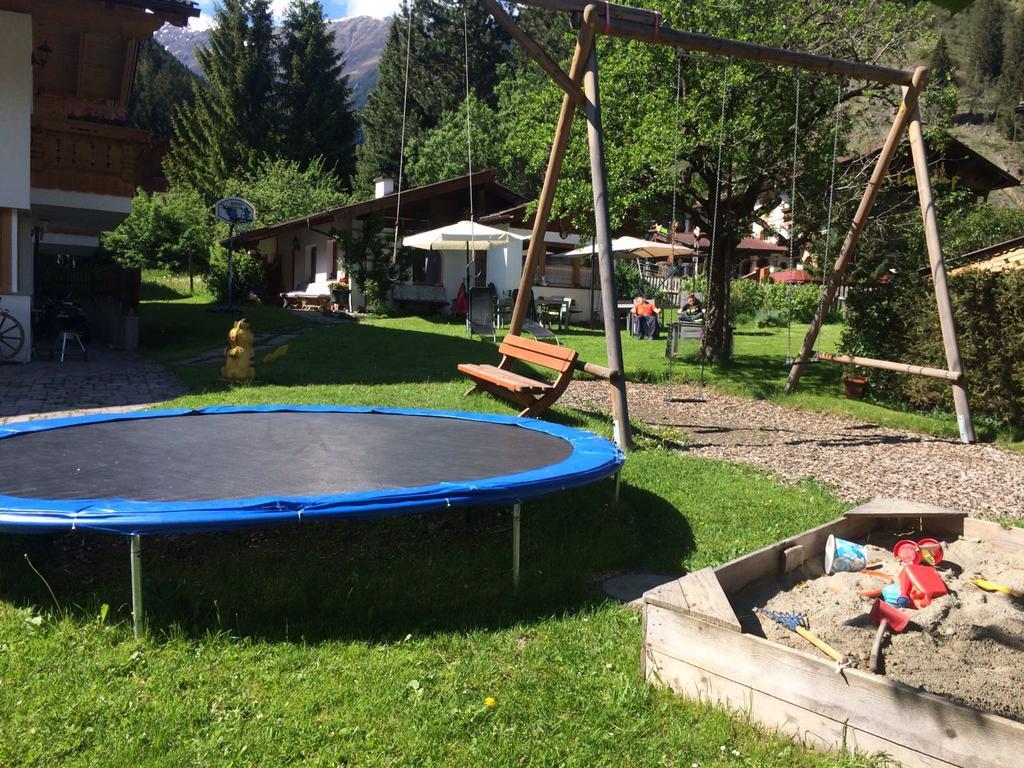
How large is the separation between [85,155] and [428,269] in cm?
872

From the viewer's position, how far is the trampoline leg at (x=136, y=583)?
8.70 ft

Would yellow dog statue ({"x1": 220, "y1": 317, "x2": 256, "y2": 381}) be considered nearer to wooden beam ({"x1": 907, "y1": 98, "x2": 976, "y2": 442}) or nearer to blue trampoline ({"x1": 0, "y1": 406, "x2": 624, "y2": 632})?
blue trampoline ({"x1": 0, "y1": 406, "x2": 624, "y2": 632})

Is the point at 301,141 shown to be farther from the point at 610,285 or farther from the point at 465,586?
the point at 465,586

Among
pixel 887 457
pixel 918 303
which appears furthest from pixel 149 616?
pixel 918 303

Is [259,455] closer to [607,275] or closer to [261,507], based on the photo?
[261,507]

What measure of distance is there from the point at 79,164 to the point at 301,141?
24506 millimetres

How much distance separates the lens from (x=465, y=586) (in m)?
3.25

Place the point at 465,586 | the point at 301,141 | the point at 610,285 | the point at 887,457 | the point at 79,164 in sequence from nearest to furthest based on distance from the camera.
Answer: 1. the point at 465,586
2. the point at 610,285
3. the point at 887,457
4. the point at 79,164
5. the point at 301,141

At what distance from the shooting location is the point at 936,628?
259 centimetres

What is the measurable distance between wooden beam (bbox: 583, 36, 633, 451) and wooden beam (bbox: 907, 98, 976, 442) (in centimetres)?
317

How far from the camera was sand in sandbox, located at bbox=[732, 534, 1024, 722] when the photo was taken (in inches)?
90.4

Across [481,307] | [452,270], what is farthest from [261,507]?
[452,270]

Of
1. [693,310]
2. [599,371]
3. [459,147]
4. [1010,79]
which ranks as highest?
[1010,79]

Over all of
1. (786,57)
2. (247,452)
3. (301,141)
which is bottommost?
(247,452)
